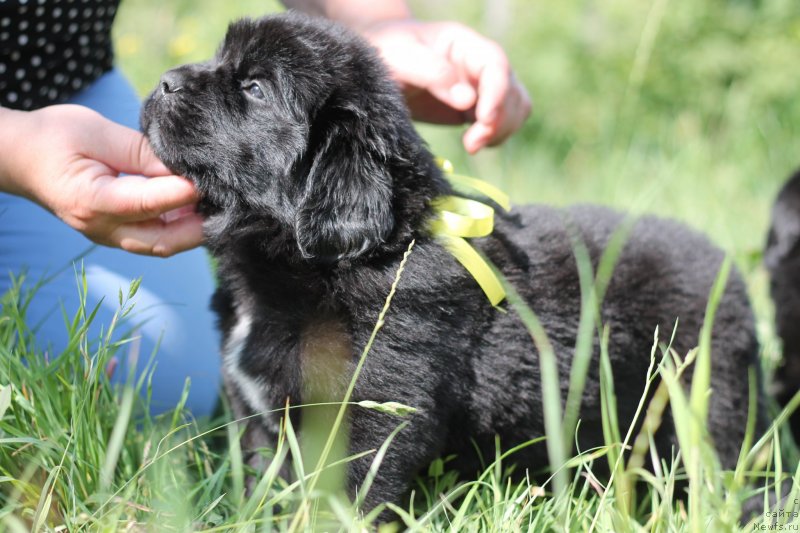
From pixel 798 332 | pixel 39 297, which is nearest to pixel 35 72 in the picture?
pixel 39 297

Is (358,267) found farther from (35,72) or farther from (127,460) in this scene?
(35,72)

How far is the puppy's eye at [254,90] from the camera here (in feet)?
6.49

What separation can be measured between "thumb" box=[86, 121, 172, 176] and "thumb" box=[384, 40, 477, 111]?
849 mm

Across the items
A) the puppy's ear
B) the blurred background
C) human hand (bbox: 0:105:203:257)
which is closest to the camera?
the puppy's ear

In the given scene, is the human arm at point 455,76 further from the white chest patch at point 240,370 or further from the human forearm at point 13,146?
the human forearm at point 13,146

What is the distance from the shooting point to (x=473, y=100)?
253 cm

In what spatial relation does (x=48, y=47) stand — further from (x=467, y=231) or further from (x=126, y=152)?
(x=467, y=231)

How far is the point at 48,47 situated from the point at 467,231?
1592mm

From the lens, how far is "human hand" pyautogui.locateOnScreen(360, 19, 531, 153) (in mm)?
2461

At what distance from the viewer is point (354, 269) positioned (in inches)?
74.2

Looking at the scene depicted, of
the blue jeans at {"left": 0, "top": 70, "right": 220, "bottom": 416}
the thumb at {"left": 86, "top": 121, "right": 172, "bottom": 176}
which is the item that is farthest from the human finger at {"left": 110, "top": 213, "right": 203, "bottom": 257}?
the blue jeans at {"left": 0, "top": 70, "right": 220, "bottom": 416}

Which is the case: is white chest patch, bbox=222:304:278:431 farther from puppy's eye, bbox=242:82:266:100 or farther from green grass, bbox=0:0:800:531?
puppy's eye, bbox=242:82:266:100

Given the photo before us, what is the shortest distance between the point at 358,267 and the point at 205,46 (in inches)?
180

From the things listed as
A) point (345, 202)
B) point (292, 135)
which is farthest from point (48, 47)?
point (345, 202)
